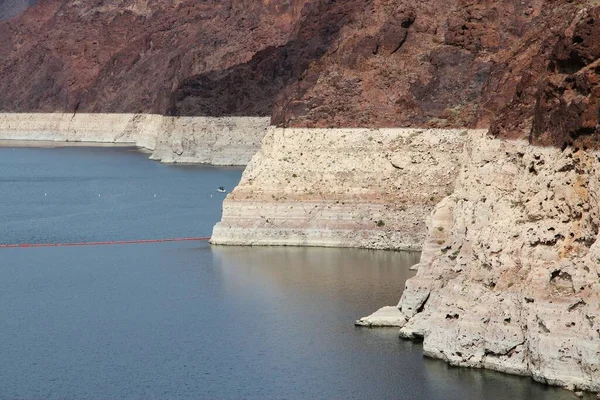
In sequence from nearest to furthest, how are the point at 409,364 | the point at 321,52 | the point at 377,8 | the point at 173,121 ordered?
the point at 409,364
the point at 377,8
the point at 321,52
the point at 173,121

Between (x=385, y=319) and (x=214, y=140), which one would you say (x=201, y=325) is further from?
(x=214, y=140)

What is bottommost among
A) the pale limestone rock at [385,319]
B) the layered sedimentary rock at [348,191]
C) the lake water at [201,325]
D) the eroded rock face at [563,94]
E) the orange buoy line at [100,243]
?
the orange buoy line at [100,243]

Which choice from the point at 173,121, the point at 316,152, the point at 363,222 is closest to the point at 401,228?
the point at 363,222

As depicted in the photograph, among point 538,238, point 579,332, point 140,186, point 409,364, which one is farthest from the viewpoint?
point 140,186

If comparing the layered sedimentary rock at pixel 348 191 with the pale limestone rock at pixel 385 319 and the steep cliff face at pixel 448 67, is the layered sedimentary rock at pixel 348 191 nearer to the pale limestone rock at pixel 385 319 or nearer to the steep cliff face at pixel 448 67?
the steep cliff face at pixel 448 67

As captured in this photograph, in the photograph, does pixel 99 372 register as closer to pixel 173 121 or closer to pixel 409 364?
pixel 409 364

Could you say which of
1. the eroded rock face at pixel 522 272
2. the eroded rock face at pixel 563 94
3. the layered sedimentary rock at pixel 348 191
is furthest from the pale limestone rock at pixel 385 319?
the layered sedimentary rock at pixel 348 191

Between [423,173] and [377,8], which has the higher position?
[377,8]

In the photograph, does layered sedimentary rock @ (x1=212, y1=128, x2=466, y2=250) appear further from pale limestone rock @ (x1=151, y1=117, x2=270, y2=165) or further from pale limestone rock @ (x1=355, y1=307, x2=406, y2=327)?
pale limestone rock @ (x1=151, y1=117, x2=270, y2=165)
